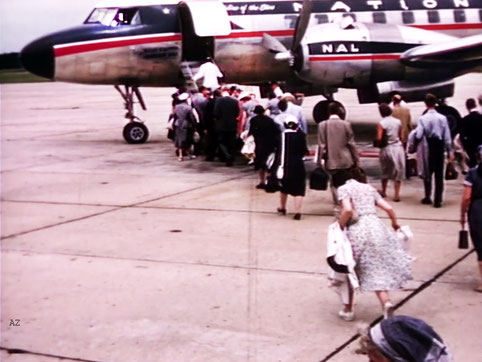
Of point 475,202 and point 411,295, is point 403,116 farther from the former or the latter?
point 411,295

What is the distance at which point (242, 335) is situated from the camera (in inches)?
271

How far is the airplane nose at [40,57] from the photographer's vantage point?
714 inches

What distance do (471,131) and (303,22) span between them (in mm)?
6658

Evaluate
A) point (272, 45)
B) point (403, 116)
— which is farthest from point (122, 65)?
point (403, 116)

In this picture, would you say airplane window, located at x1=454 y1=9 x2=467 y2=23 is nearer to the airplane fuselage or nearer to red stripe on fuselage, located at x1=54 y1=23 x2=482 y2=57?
the airplane fuselage

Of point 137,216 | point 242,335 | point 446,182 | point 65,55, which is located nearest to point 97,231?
point 137,216

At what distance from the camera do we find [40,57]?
1819 centimetres

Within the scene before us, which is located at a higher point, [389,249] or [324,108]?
[389,249]

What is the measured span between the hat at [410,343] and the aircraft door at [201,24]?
1607 centimetres

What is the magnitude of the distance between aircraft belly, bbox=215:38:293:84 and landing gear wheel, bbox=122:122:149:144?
2487 millimetres

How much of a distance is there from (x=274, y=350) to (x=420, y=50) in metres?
12.7

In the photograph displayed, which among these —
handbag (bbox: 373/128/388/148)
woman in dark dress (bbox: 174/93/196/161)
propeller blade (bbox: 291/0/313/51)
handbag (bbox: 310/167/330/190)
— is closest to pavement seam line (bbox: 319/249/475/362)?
handbag (bbox: 310/167/330/190)

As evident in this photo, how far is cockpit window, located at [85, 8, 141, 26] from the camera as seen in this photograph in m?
18.7

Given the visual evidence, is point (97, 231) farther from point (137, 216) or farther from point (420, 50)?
point (420, 50)
